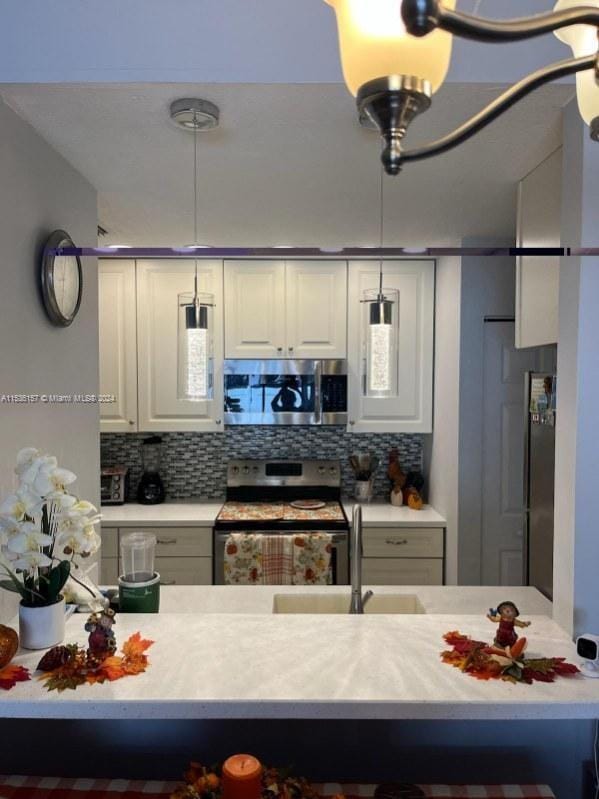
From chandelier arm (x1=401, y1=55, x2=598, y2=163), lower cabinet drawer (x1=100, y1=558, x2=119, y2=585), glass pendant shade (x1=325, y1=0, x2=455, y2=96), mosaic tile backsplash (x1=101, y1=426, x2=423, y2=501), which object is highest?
glass pendant shade (x1=325, y1=0, x2=455, y2=96)

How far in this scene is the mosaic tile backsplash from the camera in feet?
11.6

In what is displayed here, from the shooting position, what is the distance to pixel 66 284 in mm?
1634

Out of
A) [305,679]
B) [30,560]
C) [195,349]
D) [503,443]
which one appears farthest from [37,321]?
[503,443]

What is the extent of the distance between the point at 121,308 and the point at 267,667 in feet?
8.37

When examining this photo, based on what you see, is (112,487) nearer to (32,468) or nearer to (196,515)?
(196,515)

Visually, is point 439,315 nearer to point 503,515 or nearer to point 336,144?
point 503,515

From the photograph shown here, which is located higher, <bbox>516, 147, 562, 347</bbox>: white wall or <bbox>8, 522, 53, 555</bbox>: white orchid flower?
<bbox>516, 147, 562, 347</bbox>: white wall

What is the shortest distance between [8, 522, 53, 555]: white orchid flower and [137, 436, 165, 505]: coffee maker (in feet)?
7.39

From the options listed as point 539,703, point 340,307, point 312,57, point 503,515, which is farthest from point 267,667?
point 340,307

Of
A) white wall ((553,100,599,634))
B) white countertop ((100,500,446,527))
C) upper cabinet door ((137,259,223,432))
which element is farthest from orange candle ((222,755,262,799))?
upper cabinet door ((137,259,223,432))

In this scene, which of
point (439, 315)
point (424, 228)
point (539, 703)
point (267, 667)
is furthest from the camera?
point (439, 315)

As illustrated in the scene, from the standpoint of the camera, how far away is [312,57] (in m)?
1.27

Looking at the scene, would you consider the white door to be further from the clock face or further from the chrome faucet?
the clock face

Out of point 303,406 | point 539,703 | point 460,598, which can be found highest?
point 303,406
